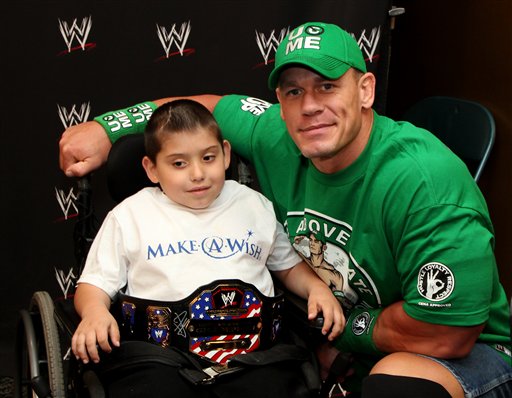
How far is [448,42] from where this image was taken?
320 centimetres

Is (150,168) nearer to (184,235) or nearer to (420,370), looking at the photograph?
(184,235)

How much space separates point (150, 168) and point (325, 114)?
48 cm

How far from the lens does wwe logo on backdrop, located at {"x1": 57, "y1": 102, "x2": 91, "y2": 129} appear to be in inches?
104

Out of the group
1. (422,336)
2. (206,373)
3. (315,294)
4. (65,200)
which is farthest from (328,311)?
(65,200)

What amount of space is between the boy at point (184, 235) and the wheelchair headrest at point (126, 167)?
0.23 feet

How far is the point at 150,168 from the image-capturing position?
195cm

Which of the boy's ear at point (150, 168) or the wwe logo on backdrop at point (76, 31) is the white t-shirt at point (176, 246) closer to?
the boy's ear at point (150, 168)

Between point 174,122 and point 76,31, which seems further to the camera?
point 76,31

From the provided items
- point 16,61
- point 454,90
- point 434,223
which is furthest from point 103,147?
point 454,90

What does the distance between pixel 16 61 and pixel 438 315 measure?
1.69 metres

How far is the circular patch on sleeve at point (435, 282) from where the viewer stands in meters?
1.61

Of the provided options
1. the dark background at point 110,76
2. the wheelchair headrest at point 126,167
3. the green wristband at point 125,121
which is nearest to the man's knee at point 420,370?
the wheelchair headrest at point 126,167

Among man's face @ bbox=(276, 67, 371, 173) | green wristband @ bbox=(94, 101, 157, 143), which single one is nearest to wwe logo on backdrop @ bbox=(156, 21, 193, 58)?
green wristband @ bbox=(94, 101, 157, 143)

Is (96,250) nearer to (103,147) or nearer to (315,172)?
(103,147)
